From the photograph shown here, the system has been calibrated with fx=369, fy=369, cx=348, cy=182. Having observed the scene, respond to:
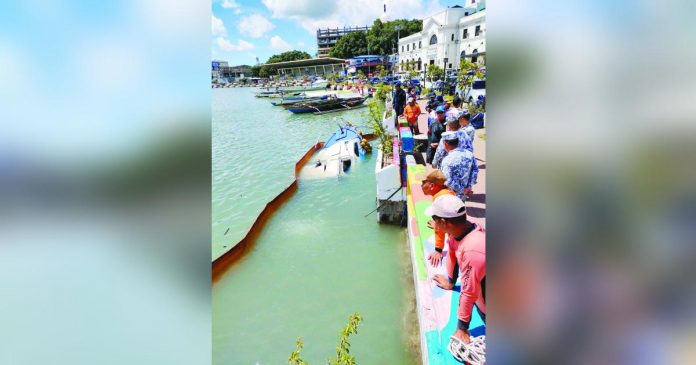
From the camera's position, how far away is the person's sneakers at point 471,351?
3.26 m

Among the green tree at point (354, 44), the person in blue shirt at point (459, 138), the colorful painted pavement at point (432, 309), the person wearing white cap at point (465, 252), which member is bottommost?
the colorful painted pavement at point (432, 309)

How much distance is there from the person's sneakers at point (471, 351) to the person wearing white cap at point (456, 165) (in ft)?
8.85

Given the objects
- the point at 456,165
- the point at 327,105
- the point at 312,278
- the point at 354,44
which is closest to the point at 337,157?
the point at 312,278

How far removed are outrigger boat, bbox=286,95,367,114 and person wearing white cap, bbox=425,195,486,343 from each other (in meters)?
33.5

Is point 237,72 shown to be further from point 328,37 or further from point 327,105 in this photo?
point 327,105

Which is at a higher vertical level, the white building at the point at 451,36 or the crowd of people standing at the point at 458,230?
the white building at the point at 451,36

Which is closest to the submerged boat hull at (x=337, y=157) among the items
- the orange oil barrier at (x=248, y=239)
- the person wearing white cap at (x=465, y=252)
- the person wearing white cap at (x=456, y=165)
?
the orange oil barrier at (x=248, y=239)

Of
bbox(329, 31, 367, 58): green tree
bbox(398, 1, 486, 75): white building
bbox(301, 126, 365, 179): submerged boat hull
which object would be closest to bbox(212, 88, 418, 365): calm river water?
bbox(301, 126, 365, 179): submerged boat hull

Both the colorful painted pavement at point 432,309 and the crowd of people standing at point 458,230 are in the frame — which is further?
the colorful painted pavement at point 432,309

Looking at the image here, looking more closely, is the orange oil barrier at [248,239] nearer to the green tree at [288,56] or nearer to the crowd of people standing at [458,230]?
the crowd of people standing at [458,230]

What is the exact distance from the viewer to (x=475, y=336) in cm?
349

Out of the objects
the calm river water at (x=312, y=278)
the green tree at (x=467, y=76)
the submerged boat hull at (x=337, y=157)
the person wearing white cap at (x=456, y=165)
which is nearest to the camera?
the person wearing white cap at (x=456, y=165)

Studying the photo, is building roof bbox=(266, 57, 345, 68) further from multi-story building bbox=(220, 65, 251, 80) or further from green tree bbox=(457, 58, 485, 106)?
green tree bbox=(457, 58, 485, 106)
